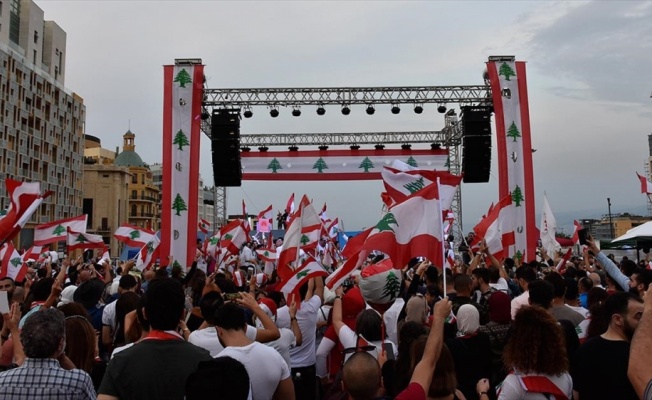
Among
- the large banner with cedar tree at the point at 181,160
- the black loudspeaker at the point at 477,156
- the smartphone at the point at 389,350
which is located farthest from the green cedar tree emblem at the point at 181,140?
the smartphone at the point at 389,350

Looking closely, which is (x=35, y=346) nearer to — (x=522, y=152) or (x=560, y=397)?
(x=560, y=397)

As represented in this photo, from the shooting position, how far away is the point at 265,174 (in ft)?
85.0

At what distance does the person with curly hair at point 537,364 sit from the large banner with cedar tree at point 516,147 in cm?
1304

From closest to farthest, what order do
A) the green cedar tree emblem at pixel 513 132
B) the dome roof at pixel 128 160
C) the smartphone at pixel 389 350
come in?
1. the smartphone at pixel 389 350
2. the green cedar tree emblem at pixel 513 132
3. the dome roof at pixel 128 160

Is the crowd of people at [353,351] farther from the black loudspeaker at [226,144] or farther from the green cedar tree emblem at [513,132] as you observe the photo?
the black loudspeaker at [226,144]

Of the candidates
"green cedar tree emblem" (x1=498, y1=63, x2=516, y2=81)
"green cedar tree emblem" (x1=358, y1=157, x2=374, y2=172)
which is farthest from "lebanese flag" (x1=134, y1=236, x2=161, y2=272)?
"green cedar tree emblem" (x1=498, y1=63, x2=516, y2=81)

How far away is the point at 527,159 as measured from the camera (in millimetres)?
17344

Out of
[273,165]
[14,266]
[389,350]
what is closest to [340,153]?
[273,165]

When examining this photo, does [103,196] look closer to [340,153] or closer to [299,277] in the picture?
[340,153]

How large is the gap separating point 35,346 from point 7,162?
55.4 metres

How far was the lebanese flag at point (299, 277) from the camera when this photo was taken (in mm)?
6594

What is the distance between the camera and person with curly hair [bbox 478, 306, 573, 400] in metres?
3.68

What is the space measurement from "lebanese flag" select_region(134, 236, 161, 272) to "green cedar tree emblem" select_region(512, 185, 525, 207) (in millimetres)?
10425

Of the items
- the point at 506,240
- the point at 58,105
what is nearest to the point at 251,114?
the point at 506,240
